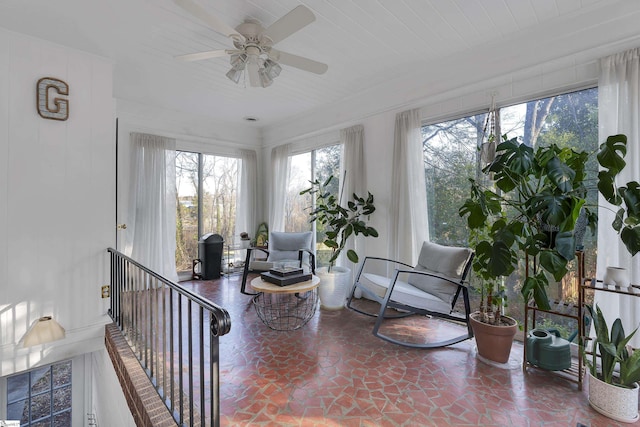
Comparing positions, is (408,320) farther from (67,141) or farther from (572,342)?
(67,141)

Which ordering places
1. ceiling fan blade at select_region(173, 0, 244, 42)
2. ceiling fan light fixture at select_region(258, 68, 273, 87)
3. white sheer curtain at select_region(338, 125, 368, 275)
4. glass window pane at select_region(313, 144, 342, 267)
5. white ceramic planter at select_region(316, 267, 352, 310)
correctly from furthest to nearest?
glass window pane at select_region(313, 144, 342, 267) < white sheer curtain at select_region(338, 125, 368, 275) < white ceramic planter at select_region(316, 267, 352, 310) < ceiling fan light fixture at select_region(258, 68, 273, 87) < ceiling fan blade at select_region(173, 0, 244, 42)

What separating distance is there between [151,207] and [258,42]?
3.33 metres

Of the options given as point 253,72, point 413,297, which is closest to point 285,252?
point 413,297

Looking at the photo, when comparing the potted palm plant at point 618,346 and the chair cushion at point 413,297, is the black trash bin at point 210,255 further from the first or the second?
the potted palm plant at point 618,346

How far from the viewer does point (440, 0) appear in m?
2.32

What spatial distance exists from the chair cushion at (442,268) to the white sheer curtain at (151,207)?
12.3ft

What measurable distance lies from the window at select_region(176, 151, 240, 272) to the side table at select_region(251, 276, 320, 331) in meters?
1.97

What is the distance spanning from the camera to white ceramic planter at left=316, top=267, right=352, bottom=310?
3801 millimetres

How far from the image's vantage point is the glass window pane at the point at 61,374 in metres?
3.35

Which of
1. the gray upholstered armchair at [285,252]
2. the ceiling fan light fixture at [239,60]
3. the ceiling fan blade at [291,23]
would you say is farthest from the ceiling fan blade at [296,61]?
the gray upholstered armchair at [285,252]

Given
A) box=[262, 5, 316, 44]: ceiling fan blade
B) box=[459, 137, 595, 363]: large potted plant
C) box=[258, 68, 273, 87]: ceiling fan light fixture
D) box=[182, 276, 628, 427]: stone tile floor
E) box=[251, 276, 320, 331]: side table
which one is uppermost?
box=[262, 5, 316, 44]: ceiling fan blade

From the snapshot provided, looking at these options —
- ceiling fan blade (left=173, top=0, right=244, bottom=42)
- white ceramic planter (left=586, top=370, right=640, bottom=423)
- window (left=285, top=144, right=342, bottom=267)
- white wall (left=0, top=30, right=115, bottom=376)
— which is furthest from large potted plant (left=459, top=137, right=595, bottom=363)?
white wall (left=0, top=30, right=115, bottom=376)

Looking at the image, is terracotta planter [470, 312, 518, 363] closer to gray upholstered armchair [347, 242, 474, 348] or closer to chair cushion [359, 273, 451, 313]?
gray upholstered armchair [347, 242, 474, 348]

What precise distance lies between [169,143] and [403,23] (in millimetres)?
3985
